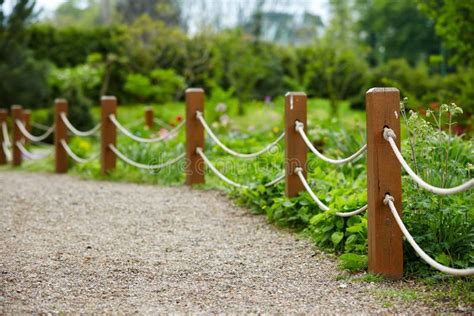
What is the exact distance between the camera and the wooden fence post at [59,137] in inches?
377

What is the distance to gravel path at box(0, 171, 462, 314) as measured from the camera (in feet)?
11.4

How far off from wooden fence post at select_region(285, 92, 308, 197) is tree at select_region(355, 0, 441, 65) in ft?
111

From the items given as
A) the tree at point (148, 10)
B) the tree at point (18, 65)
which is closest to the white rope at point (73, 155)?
the tree at point (18, 65)

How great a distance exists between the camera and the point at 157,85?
65.4 feet

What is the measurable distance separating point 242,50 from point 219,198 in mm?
12268

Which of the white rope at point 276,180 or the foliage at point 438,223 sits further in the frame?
the white rope at point 276,180

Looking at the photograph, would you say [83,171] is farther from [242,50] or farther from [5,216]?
[242,50]

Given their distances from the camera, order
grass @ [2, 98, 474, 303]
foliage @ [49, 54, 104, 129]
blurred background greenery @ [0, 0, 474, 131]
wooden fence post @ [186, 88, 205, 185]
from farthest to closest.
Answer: foliage @ [49, 54, 104, 129] < blurred background greenery @ [0, 0, 474, 131] < wooden fence post @ [186, 88, 205, 185] < grass @ [2, 98, 474, 303]

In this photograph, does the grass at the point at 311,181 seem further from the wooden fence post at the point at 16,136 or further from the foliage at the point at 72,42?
the foliage at the point at 72,42

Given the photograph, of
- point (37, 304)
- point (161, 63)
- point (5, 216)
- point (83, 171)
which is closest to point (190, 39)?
point (161, 63)

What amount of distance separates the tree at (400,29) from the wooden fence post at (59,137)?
3084 centimetres

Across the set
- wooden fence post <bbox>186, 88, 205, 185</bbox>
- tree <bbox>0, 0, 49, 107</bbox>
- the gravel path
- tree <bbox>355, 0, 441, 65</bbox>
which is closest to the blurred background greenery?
tree <bbox>0, 0, 49, 107</bbox>

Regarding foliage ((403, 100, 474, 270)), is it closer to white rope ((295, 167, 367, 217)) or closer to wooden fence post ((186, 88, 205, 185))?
white rope ((295, 167, 367, 217))

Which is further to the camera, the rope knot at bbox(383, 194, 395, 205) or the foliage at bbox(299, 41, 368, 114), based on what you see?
the foliage at bbox(299, 41, 368, 114)
